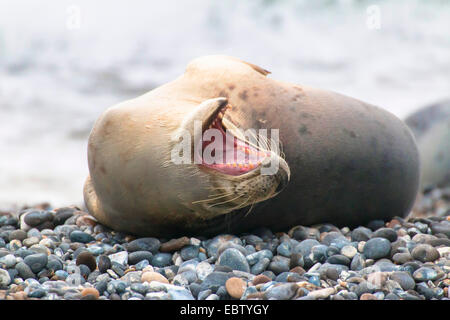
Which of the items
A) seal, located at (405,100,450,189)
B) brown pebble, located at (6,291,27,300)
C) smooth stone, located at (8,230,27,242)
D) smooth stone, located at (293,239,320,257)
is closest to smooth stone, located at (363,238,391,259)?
smooth stone, located at (293,239,320,257)

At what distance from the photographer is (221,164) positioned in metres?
2.85

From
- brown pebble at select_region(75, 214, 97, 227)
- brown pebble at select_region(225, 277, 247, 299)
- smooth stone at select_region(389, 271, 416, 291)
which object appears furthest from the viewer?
brown pebble at select_region(75, 214, 97, 227)

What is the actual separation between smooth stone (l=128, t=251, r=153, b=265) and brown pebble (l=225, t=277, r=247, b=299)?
2.17ft

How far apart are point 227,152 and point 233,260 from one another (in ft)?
1.84

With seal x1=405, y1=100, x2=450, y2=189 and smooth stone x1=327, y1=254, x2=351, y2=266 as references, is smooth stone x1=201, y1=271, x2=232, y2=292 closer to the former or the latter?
smooth stone x1=327, y1=254, x2=351, y2=266

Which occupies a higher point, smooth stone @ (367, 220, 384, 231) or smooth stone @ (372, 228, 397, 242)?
smooth stone @ (372, 228, 397, 242)

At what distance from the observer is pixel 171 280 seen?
8.65 ft

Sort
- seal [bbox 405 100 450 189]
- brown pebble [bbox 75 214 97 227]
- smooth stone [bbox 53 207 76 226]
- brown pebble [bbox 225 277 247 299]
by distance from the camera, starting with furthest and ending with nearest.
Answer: seal [bbox 405 100 450 189] → smooth stone [bbox 53 207 76 226] → brown pebble [bbox 75 214 97 227] → brown pebble [bbox 225 277 247 299]

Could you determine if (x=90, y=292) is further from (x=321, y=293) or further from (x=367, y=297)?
(x=367, y=297)

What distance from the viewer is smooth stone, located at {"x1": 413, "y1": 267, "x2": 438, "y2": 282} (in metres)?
2.56

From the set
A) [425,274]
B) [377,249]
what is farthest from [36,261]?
[425,274]

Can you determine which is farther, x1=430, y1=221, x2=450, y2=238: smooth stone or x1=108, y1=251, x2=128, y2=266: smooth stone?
x1=430, y1=221, x2=450, y2=238: smooth stone

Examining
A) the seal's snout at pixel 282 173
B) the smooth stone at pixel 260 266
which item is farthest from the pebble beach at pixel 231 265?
the seal's snout at pixel 282 173

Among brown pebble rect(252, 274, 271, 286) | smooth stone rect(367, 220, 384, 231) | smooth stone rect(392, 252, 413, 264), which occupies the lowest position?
smooth stone rect(367, 220, 384, 231)
